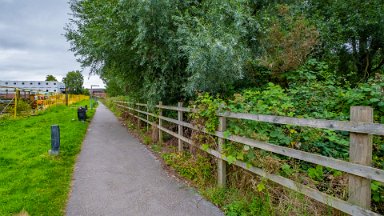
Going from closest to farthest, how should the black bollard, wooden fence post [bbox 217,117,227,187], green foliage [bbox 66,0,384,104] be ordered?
wooden fence post [bbox 217,117,227,187]
green foliage [bbox 66,0,384,104]
the black bollard

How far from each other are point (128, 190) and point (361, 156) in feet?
11.9

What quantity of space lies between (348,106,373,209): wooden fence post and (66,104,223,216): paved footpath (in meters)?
1.84

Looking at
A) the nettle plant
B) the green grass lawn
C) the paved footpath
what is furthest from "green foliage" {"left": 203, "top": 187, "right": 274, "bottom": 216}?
the green grass lawn

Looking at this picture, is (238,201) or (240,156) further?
(240,156)

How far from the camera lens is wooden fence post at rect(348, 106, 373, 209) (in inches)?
95.7

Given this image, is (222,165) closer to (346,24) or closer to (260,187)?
(260,187)

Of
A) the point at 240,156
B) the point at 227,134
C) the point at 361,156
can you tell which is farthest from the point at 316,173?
the point at 227,134

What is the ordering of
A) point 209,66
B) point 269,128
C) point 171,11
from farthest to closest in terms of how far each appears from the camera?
1. point 171,11
2. point 209,66
3. point 269,128

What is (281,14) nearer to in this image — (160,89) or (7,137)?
(160,89)

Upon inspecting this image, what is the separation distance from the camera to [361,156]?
8.07 ft

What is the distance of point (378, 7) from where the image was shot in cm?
983

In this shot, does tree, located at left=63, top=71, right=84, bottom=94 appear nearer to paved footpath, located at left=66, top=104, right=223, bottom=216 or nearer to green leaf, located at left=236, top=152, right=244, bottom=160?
paved footpath, located at left=66, top=104, right=223, bottom=216

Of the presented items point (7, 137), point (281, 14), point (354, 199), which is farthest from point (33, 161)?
point (281, 14)

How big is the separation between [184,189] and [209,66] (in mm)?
2685
